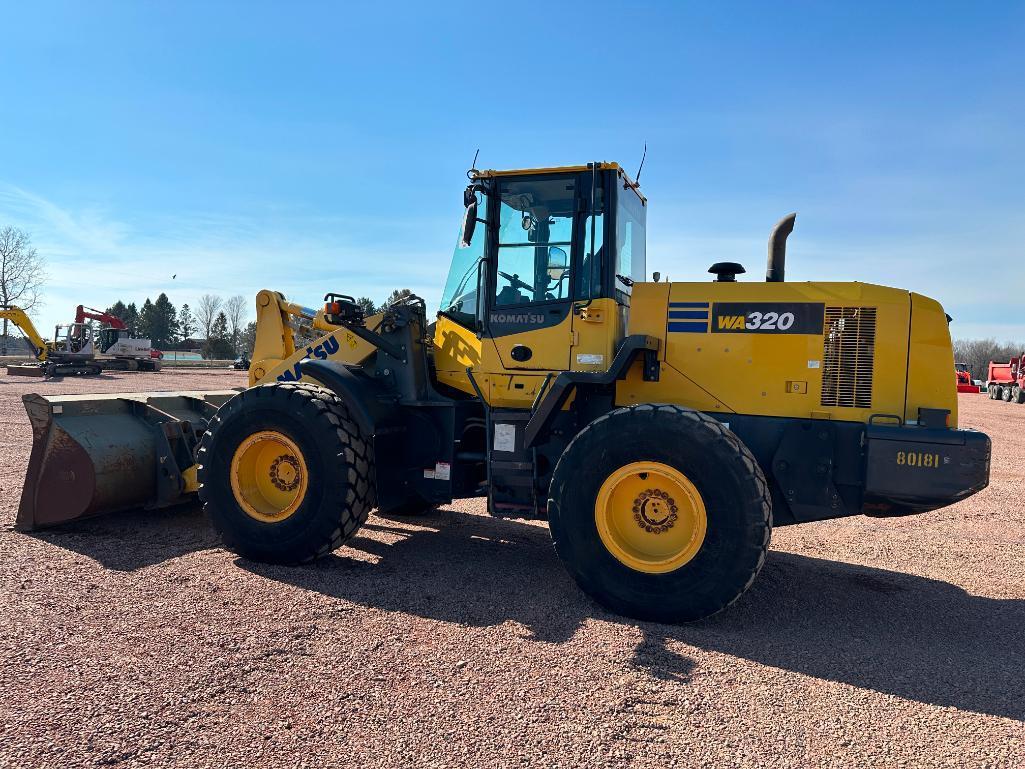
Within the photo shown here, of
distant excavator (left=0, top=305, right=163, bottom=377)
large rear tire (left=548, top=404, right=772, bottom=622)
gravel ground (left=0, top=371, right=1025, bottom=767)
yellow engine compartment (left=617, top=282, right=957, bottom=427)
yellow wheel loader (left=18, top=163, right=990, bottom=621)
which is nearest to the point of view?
gravel ground (left=0, top=371, right=1025, bottom=767)

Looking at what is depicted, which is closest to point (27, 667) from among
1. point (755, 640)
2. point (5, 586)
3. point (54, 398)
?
point (5, 586)

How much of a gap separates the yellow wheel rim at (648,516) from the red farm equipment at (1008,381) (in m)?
37.6

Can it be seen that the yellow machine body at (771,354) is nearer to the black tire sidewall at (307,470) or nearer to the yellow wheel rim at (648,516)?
the yellow wheel rim at (648,516)

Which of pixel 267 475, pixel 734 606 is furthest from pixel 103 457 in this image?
pixel 734 606

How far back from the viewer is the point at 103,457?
6199 mm

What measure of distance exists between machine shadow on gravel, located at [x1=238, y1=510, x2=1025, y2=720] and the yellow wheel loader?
0.34 m

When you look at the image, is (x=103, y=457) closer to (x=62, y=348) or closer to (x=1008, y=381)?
(x=62, y=348)

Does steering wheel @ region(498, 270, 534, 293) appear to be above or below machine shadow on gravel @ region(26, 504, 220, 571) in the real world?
above

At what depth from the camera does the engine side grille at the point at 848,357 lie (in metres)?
4.95

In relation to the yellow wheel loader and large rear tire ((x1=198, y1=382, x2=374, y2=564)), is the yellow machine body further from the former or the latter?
large rear tire ((x1=198, y1=382, x2=374, y2=564))

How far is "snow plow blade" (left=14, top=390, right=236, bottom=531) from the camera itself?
6090 millimetres

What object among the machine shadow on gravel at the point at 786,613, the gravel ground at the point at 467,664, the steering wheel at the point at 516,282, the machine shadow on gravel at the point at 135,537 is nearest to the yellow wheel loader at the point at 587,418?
the steering wheel at the point at 516,282

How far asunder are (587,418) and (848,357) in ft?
6.10

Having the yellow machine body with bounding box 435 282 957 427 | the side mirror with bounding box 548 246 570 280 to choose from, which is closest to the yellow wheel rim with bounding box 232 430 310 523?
the yellow machine body with bounding box 435 282 957 427
